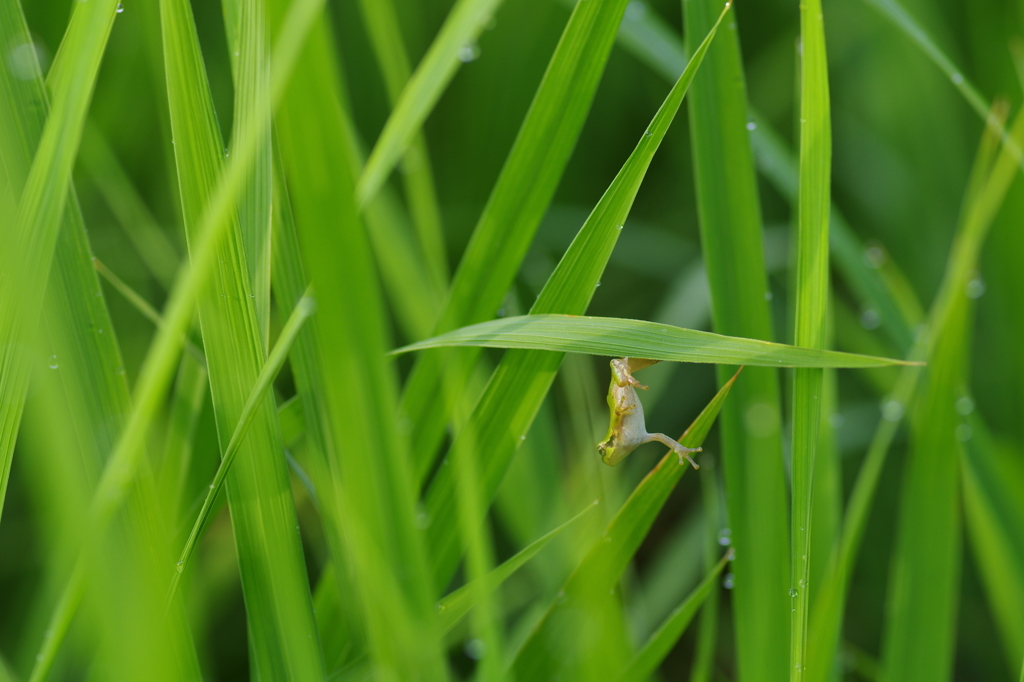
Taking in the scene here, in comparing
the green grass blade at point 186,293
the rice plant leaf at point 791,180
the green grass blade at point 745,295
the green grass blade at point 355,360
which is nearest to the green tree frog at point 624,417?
the green grass blade at point 745,295

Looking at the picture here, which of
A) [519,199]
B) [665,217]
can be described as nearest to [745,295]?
[519,199]

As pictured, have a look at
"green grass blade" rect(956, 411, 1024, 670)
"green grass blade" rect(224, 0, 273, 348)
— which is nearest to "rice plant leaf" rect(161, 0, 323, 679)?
"green grass blade" rect(224, 0, 273, 348)

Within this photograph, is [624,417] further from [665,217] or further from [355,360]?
[665,217]

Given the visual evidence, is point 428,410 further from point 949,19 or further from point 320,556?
point 949,19

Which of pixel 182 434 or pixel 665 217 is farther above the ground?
pixel 665 217

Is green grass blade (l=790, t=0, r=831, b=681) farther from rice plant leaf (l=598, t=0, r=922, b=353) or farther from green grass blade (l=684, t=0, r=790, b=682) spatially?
rice plant leaf (l=598, t=0, r=922, b=353)

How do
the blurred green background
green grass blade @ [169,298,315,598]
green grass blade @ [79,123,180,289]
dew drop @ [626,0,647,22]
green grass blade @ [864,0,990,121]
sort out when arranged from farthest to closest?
the blurred green background, green grass blade @ [79,123,180,289], dew drop @ [626,0,647,22], green grass blade @ [864,0,990,121], green grass blade @ [169,298,315,598]

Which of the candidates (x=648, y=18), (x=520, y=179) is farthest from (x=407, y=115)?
(x=648, y=18)
